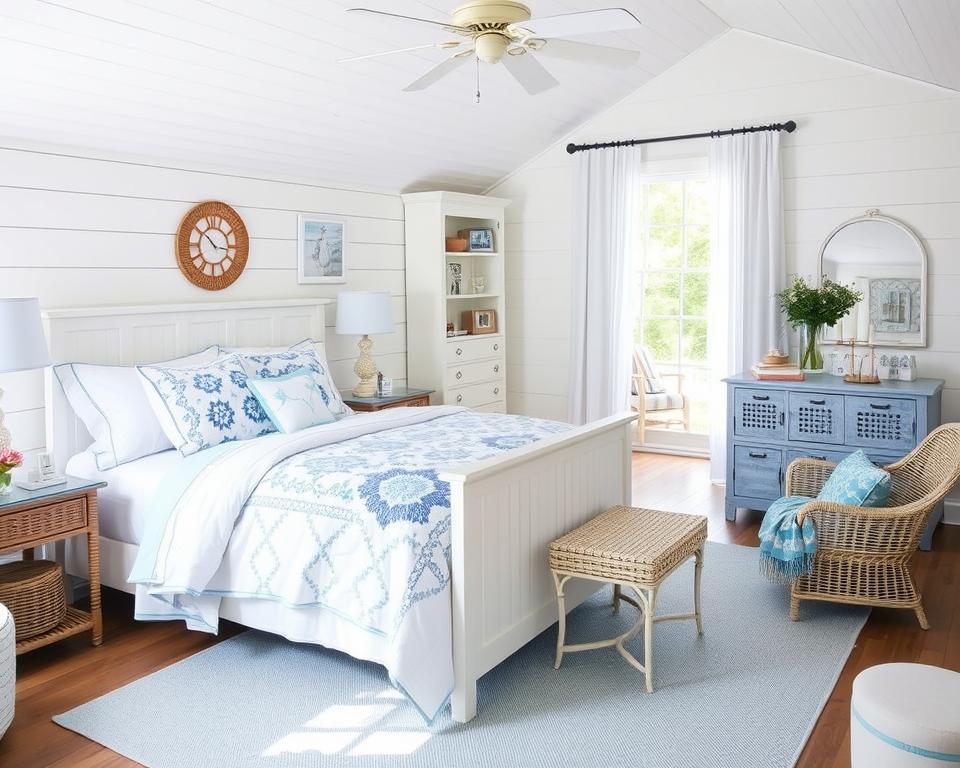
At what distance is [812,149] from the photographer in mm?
5312

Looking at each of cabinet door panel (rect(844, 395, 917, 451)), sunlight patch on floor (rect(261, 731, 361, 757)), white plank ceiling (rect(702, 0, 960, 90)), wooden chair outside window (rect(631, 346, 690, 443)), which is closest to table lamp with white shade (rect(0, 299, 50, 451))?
sunlight patch on floor (rect(261, 731, 361, 757))

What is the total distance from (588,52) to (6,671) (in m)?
2.45

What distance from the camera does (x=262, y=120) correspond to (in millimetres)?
4215

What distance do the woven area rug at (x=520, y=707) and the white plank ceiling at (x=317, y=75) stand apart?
2143 mm

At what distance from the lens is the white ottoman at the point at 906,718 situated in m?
1.99

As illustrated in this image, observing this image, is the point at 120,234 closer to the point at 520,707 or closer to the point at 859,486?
the point at 520,707

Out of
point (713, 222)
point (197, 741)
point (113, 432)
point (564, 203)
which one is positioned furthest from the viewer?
point (564, 203)

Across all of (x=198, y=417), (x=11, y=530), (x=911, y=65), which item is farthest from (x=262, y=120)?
(x=911, y=65)

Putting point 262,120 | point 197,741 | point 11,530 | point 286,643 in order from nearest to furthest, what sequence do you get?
point 197,741 < point 11,530 < point 286,643 < point 262,120

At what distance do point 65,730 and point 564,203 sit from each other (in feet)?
15.1

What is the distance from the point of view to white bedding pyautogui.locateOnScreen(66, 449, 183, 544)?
11.2ft

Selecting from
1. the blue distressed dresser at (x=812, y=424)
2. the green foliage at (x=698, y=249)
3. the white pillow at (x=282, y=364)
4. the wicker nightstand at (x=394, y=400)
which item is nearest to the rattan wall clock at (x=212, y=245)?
the white pillow at (x=282, y=364)

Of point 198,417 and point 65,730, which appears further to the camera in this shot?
point 198,417

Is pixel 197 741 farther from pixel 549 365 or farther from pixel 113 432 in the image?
pixel 549 365
